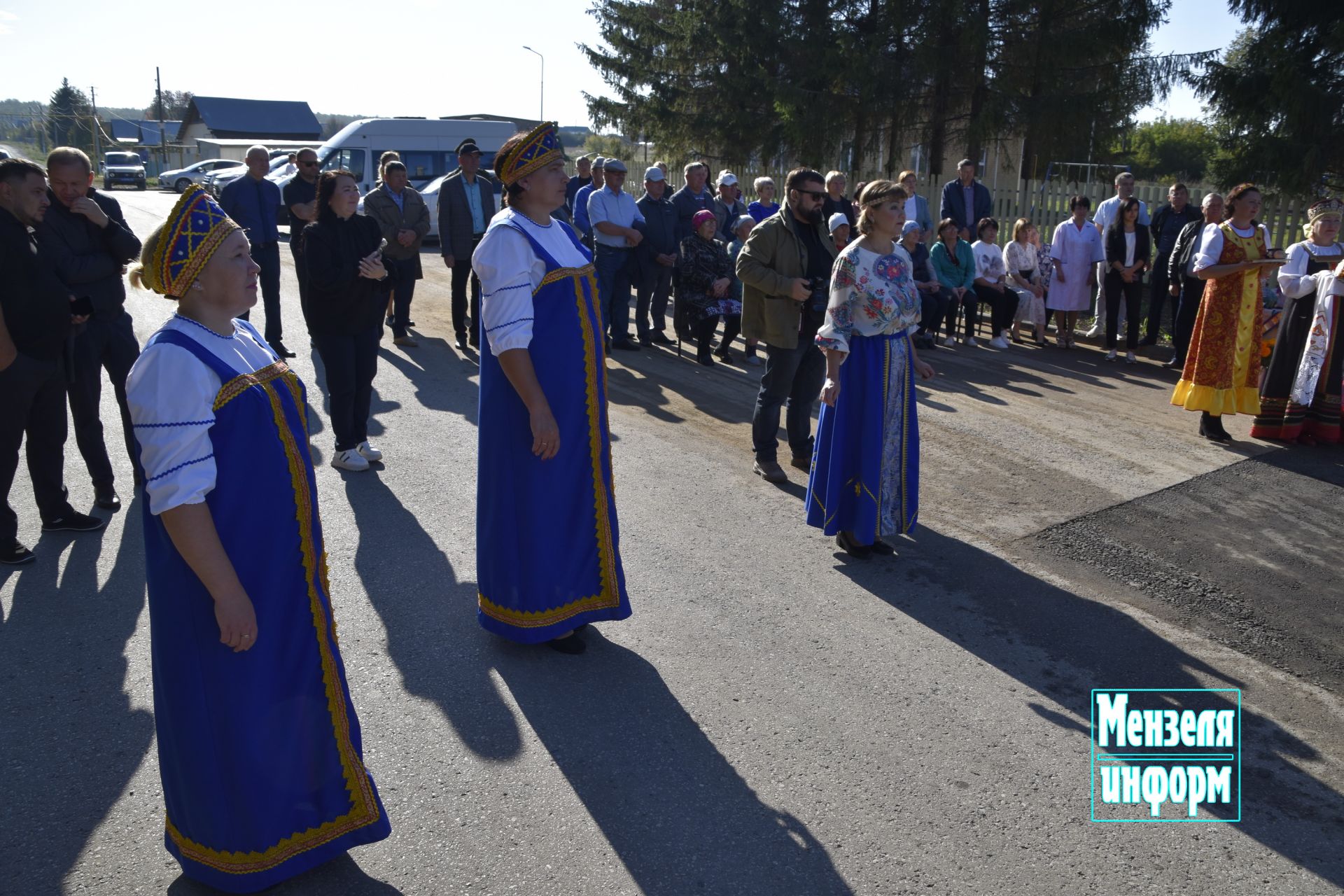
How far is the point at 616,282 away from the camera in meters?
11.5

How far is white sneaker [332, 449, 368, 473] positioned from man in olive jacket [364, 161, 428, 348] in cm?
367

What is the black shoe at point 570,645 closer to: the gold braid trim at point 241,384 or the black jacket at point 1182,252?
the gold braid trim at point 241,384

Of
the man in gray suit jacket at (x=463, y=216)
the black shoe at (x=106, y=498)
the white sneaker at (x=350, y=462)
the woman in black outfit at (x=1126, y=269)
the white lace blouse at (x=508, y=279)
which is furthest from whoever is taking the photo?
the woman in black outfit at (x=1126, y=269)

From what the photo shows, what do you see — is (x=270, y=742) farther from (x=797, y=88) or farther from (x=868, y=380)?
(x=797, y=88)

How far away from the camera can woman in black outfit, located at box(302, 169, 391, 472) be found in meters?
6.62

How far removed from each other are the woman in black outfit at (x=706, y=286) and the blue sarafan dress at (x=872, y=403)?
504cm

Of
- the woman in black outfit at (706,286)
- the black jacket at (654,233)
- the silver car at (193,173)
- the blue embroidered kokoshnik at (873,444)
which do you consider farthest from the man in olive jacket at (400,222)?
the silver car at (193,173)

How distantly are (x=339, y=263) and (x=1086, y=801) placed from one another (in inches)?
209

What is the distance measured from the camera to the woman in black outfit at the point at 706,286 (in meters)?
10.8

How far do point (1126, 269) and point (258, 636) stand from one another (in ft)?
36.7

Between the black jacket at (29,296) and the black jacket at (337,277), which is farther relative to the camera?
the black jacket at (337,277)

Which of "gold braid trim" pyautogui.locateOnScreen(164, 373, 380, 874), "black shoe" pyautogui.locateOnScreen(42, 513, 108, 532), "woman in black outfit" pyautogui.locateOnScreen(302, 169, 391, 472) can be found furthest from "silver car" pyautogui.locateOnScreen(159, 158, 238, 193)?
"gold braid trim" pyautogui.locateOnScreen(164, 373, 380, 874)

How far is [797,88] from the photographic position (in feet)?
66.9

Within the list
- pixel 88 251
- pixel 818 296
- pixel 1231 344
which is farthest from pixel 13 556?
pixel 1231 344
